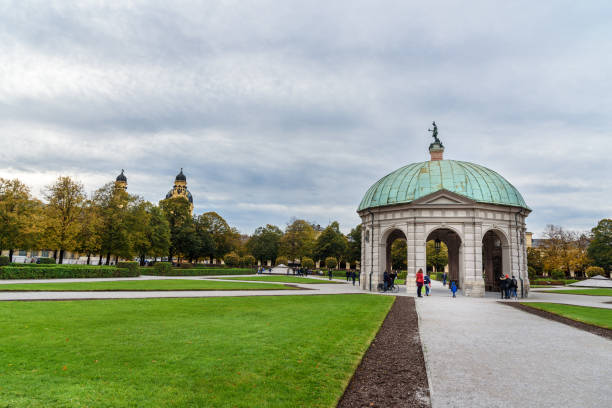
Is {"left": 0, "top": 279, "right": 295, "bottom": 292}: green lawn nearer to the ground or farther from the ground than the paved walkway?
nearer to the ground

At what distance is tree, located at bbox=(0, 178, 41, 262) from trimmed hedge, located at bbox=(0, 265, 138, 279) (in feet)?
26.2

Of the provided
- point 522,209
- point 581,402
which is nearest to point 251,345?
point 581,402

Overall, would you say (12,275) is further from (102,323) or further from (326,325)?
(326,325)

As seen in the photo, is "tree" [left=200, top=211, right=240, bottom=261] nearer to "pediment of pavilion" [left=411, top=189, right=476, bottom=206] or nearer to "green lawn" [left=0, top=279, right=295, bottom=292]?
"green lawn" [left=0, top=279, right=295, bottom=292]

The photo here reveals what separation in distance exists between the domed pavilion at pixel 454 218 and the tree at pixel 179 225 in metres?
44.3

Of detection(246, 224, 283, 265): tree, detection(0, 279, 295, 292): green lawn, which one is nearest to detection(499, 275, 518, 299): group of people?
detection(0, 279, 295, 292): green lawn

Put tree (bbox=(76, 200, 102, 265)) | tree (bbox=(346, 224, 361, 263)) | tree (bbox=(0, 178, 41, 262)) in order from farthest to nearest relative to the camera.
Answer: tree (bbox=(346, 224, 361, 263)) → tree (bbox=(76, 200, 102, 265)) → tree (bbox=(0, 178, 41, 262))

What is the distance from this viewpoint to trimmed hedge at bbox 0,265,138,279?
32.3m

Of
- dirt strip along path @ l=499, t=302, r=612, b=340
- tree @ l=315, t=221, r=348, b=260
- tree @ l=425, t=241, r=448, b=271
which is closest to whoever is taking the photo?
dirt strip along path @ l=499, t=302, r=612, b=340

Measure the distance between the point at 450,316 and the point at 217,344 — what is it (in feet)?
41.4

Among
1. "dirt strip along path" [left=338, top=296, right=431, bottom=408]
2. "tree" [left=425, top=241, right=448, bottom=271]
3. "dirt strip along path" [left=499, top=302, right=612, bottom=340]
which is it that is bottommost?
"dirt strip along path" [left=499, top=302, right=612, bottom=340]

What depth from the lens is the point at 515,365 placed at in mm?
8703

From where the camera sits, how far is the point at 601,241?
233ft

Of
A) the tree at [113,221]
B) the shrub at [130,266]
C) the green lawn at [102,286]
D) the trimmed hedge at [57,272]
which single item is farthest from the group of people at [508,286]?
the tree at [113,221]
